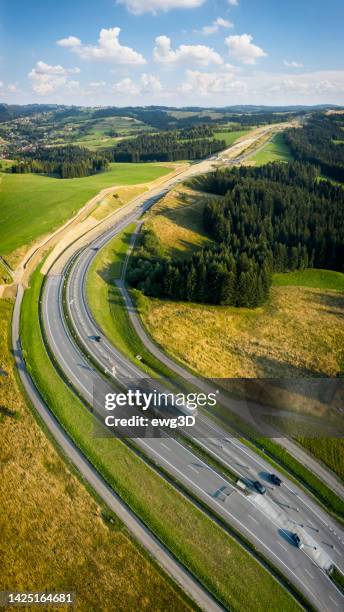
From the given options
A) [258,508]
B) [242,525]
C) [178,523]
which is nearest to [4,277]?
[178,523]

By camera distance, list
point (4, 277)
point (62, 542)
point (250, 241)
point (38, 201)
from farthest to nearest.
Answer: point (38, 201) < point (250, 241) < point (4, 277) < point (62, 542)

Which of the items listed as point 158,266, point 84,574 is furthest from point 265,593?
point 158,266

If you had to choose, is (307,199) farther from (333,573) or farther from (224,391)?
(333,573)

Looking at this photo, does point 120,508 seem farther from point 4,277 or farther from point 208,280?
point 4,277

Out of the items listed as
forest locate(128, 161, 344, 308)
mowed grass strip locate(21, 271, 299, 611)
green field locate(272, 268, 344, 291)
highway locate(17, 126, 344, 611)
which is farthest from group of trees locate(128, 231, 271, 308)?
mowed grass strip locate(21, 271, 299, 611)

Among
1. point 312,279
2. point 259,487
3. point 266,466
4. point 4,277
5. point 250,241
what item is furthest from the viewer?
point 250,241

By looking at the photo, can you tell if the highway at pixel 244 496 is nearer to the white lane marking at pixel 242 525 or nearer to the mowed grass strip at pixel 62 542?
the white lane marking at pixel 242 525
